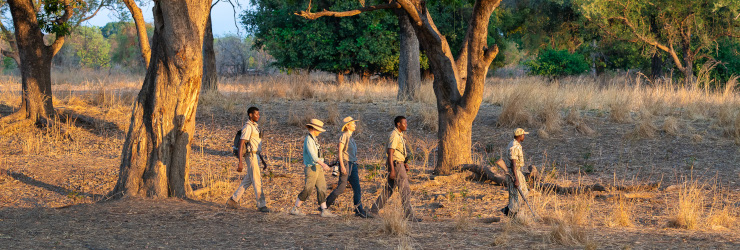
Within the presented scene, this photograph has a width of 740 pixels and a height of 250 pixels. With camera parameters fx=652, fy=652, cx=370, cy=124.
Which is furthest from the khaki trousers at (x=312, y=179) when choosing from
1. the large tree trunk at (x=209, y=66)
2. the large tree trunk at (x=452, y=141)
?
the large tree trunk at (x=209, y=66)

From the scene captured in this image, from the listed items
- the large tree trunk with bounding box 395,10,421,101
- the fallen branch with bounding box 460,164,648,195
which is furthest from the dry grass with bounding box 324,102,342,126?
the fallen branch with bounding box 460,164,648,195

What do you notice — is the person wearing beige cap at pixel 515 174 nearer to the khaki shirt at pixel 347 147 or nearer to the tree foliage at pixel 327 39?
the khaki shirt at pixel 347 147

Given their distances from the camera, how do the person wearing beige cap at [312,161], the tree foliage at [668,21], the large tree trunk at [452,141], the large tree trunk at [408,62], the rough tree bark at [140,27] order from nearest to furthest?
the person wearing beige cap at [312,161] < the rough tree bark at [140,27] < the large tree trunk at [452,141] < the large tree trunk at [408,62] < the tree foliage at [668,21]

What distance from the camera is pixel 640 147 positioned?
12320 millimetres

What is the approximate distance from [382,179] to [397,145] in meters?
2.50

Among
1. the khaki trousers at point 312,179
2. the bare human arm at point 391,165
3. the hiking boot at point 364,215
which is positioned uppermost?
the bare human arm at point 391,165

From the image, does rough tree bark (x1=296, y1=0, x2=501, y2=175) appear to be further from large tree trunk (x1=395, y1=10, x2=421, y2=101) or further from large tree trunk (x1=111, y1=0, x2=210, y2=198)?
large tree trunk (x1=395, y1=10, x2=421, y2=101)

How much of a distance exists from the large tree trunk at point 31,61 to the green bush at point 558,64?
19800mm

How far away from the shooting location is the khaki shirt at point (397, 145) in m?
7.32

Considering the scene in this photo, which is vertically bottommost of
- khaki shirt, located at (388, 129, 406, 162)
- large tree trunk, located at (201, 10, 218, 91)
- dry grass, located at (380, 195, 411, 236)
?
dry grass, located at (380, 195, 411, 236)

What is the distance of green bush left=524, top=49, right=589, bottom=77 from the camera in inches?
1102

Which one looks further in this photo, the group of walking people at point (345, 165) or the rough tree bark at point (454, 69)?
the rough tree bark at point (454, 69)

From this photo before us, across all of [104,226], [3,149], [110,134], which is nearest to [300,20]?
[110,134]

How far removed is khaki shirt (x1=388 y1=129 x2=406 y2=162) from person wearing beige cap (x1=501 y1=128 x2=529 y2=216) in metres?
1.20
